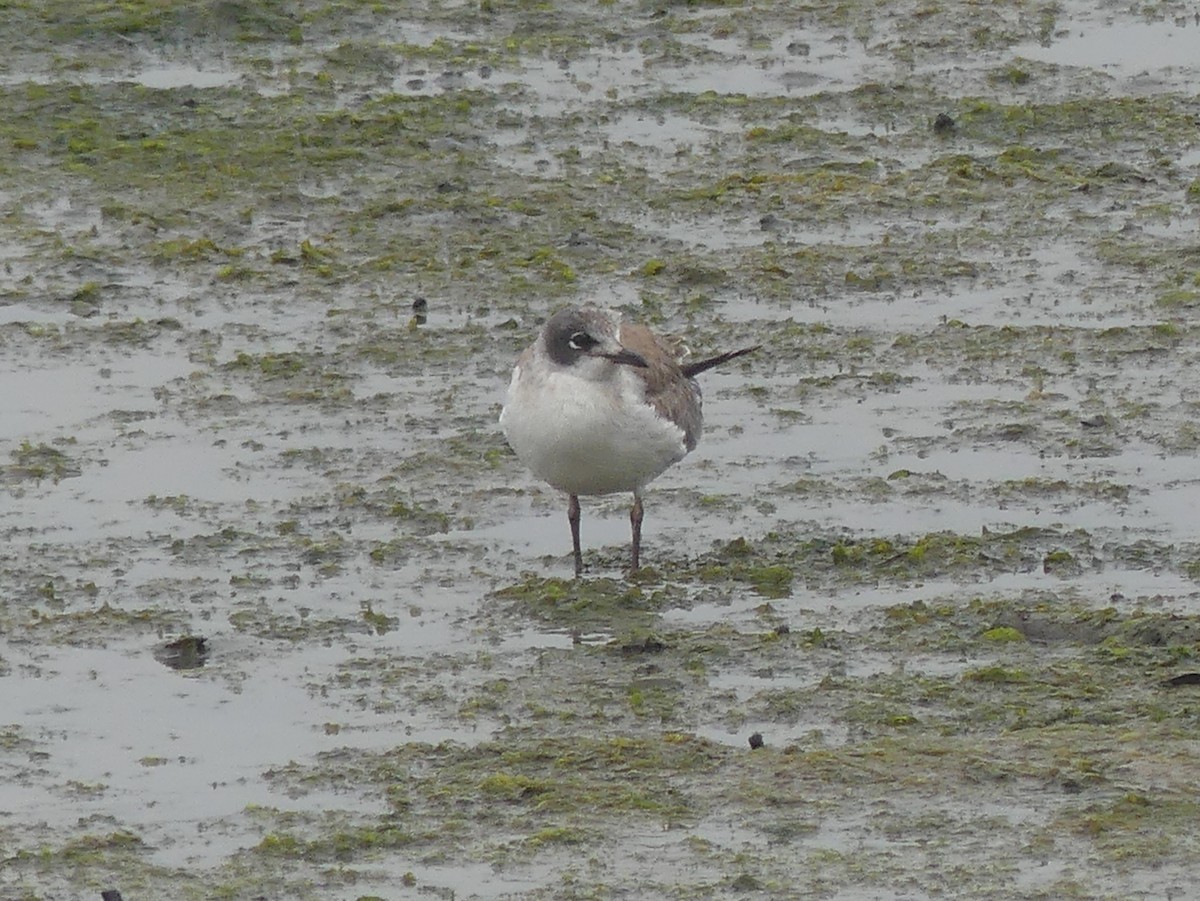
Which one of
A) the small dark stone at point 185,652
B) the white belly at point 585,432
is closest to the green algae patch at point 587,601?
the white belly at point 585,432

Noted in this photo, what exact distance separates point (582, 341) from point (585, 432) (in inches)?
16.7

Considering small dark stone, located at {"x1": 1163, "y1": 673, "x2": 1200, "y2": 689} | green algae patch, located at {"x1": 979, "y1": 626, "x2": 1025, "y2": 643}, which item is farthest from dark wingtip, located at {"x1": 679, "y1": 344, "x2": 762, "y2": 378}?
small dark stone, located at {"x1": 1163, "y1": 673, "x2": 1200, "y2": 689}

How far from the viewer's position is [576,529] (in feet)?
36.8

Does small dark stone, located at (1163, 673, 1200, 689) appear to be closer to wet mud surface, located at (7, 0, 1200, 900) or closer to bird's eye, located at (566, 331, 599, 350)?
wet mud surface, located at (7, 0, 1200, 900)

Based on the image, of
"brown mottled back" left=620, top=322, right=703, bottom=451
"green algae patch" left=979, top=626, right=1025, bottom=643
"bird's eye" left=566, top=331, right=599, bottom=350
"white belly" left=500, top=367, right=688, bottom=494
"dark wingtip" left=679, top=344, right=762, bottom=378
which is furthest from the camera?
"dark wingtip" left=679, top=344, right=762, bottom=378

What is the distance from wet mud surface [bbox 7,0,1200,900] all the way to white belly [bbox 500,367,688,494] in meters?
0.38

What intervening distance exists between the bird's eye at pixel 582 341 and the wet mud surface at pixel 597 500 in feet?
2.82

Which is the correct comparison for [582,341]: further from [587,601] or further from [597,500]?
[597,500]

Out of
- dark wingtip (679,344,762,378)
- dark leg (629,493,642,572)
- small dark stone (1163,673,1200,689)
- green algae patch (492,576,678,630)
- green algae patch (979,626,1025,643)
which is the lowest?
green algae patch (492,576,678,630)

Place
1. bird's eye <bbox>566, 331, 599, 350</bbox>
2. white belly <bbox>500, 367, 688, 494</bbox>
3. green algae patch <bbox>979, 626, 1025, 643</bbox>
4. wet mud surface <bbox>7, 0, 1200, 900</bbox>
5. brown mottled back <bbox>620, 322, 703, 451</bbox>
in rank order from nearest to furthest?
wet mud surface <bbox>7, 0, 1200, 900</bbox> → green algae patch <bbox>979, 626, 1025, 643</bbox> → white belly <bbox>500, 367, 688, 494</bbox> → bird's eye <bbox>566, 331, 599, 350</bbox> → brown mottled back <bbox>620, 322, 703, 451</bbox>

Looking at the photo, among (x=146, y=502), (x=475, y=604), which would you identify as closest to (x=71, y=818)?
(x=475, y=604)

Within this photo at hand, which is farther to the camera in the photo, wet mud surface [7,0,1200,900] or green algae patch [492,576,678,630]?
green algae patch [492,576,678,630]

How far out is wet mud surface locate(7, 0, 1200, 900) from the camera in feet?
27.3

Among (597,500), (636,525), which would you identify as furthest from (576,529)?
(597,500)
